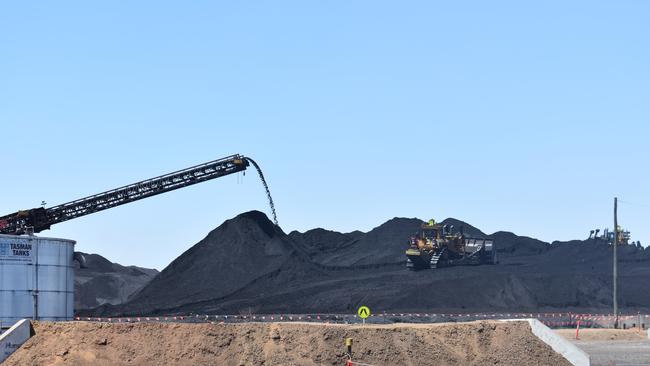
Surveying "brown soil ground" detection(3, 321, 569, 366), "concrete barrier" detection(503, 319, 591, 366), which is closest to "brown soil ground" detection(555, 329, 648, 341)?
"concrete barrier" detection(503, 319, 591, 366)

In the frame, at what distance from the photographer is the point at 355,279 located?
9181 centimetres

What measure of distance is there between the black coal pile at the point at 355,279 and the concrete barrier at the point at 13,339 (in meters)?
48.8

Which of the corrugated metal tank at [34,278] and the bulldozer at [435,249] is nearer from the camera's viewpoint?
the corrugated metal tank at [34,278]

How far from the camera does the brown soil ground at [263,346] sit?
99.7 ft

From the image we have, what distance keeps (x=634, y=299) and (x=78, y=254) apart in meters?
60.5

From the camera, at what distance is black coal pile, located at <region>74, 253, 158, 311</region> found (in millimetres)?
108250

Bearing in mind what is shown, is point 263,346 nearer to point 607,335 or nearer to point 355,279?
point 607,335

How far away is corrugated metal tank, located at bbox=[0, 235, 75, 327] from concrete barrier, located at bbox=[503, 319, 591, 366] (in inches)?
874

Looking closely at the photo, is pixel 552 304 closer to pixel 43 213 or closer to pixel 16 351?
pixel 43 213

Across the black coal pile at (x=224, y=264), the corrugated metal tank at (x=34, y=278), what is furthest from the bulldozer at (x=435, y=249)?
the corrugated metal tank at (x=34, y=278)

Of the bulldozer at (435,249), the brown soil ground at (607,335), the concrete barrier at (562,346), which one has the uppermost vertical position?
the bulldozer at (435,249)

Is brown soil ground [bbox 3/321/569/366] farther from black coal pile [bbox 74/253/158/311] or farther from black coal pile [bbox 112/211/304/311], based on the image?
black coal pile [bbox 74/253/158/311]

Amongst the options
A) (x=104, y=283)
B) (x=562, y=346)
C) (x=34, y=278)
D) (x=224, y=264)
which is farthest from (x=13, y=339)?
(x=104, y=283)

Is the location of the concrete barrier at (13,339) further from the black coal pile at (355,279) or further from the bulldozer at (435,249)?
the bulldozer at (435,249)
